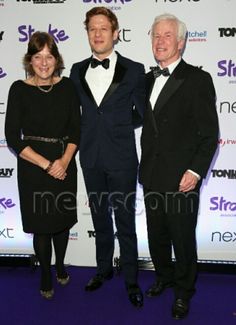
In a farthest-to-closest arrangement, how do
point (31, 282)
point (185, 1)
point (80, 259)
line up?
1. point (80, 259)
2. point (31, 282)
3. point (185, 1)

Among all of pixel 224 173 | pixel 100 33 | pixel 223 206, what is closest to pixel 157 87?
pixel 100 33

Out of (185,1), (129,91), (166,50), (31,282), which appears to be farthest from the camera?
(31,282)

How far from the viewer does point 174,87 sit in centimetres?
220

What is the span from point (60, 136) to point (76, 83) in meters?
0.37

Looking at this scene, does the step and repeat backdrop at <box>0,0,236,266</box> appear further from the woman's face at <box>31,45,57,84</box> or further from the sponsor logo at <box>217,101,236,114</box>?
the woman's face at <box>31,45,57,84</box>

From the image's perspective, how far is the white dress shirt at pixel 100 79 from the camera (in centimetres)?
240

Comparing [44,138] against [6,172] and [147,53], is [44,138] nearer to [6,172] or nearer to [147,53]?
[6,172]

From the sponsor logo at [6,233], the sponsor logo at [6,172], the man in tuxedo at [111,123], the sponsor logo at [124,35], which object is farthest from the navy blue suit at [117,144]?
the sponsor logo at [6,233]

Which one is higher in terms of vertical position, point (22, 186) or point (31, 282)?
point (22, 186)

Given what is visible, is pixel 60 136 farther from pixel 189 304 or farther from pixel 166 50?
pixel 189 304

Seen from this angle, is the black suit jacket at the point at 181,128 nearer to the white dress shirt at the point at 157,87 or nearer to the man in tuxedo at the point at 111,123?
the white dress shirt at the point at 157,87

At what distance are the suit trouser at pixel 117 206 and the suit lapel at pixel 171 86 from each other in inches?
19.6

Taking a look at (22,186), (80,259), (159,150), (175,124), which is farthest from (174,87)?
(80,259)

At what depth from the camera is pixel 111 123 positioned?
2371mm
